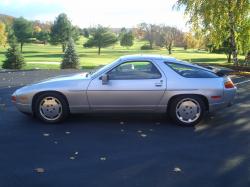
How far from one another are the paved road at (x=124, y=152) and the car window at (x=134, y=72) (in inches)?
36.7

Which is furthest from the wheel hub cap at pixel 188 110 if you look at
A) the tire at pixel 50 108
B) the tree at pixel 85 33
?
the tree at pixel 85 33

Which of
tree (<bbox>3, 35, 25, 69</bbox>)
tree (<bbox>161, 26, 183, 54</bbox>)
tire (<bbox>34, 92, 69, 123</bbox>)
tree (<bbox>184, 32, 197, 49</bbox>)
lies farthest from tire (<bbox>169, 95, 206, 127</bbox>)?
tree (<bbox>161, 26, 183, 54</bbox>)

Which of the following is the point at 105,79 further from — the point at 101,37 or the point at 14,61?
the point at 101,37

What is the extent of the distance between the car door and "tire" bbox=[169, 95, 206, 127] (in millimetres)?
356

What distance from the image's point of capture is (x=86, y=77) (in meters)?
8.05

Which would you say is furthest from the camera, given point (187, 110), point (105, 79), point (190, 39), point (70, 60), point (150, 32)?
point (150, 32)

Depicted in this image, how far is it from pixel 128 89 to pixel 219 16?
1435 centimetres

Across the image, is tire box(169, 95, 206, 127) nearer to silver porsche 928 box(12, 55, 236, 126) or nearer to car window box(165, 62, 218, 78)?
silver porsche 928 box(12, 55, 236, 126)

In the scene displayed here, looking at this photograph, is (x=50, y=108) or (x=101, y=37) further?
(x=101, y=37)

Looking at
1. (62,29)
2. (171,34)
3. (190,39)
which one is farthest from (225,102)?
(171,34)

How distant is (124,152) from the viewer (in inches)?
243

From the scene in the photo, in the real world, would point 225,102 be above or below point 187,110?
above

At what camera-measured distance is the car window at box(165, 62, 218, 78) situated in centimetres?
800

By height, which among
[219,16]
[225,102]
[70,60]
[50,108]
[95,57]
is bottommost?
[95,57]
